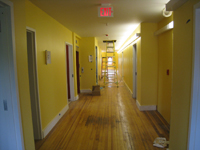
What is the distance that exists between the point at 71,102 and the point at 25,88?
3.41 m

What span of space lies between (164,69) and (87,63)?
3569 millimetres

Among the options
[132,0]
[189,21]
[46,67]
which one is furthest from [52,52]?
[189,21]

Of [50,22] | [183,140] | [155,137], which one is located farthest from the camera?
[50,22]

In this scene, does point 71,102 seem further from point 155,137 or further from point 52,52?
point 155,137

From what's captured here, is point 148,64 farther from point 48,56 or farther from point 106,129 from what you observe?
point 48,56

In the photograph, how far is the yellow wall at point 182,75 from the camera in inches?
63.4

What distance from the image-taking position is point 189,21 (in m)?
1.60

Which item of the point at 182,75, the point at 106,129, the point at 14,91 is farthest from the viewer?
the point at 106,129

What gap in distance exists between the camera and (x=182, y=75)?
177 centimetres

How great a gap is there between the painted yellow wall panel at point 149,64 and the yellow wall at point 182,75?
1937 mm

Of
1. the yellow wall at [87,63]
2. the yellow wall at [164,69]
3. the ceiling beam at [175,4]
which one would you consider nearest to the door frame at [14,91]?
the ceiling beam at [175,4]

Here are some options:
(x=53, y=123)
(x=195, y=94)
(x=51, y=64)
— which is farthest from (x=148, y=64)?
(x=53, y=123)

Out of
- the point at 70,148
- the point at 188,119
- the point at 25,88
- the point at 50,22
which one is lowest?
the point at 70,148

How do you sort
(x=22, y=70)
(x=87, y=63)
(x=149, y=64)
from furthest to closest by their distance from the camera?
(x=87, y=63) → (x=149, y=64) → (x=22, y=70)
